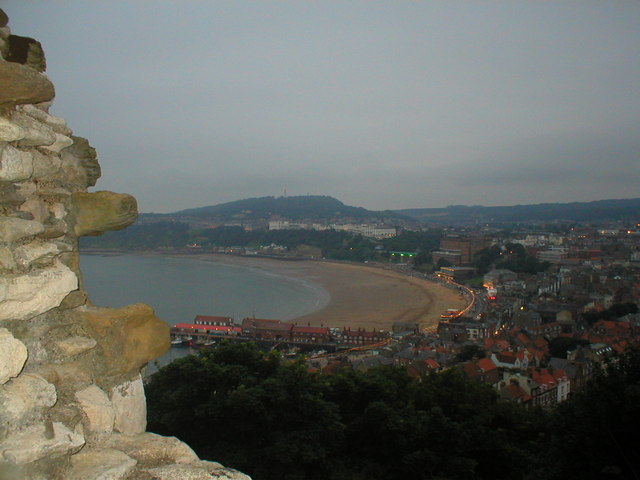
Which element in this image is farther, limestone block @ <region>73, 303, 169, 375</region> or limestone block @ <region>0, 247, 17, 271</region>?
limestone block @ <region>73, 303, 169, 375</region>

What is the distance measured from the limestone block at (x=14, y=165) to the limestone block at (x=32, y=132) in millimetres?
37

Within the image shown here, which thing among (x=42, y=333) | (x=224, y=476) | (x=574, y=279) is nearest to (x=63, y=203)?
(x=42, y=333)

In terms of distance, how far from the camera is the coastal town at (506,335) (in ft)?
42.0

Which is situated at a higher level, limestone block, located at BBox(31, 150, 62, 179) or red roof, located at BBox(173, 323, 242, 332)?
limestone block, located at BBox(31, 150, 62, 179)

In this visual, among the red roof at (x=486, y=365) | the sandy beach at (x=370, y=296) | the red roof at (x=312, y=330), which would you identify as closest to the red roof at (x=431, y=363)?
the red roof at (x=486, y=365)

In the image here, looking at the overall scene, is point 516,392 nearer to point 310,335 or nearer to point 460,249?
point 310,335

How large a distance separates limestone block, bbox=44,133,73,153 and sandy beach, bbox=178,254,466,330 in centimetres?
2022

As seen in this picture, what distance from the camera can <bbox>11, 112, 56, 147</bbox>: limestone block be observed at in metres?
1.31

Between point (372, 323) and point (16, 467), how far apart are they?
2162 centimetres

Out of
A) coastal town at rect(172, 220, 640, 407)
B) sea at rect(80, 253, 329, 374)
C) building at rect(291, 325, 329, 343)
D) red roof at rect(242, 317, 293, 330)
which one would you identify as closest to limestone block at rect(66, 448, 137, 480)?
coastal town at rect(172, 220, 640, 407)

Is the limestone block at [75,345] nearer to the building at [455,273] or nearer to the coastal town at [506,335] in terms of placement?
the coastal town at [506,335]

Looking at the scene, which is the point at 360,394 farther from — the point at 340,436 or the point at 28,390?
the point at 28,390

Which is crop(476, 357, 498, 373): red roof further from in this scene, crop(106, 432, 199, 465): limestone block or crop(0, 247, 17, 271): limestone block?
crop(0, 247, 17, 271): limestone block

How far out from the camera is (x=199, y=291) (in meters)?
30.2
